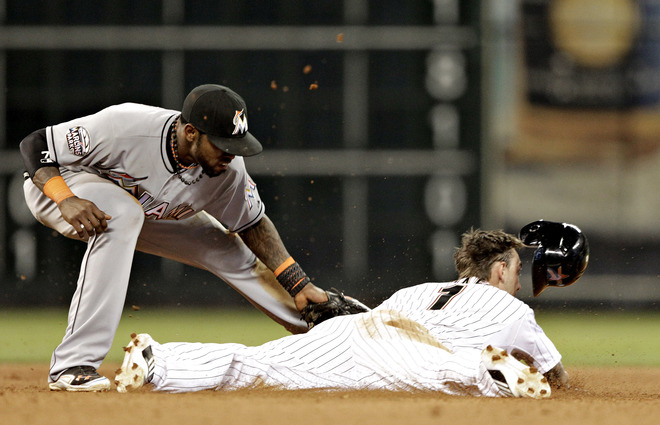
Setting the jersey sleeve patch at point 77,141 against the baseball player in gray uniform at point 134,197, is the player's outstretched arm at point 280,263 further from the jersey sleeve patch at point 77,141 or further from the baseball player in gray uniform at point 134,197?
the jersey sleeve patch at point 77,141

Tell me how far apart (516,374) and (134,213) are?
161cm

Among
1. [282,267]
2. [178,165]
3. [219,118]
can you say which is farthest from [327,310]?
[219,118]

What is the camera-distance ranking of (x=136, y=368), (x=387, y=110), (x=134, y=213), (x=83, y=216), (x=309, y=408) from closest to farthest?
(x=309, y=408), (x=136, y=368), (x=83, y=216), (x=134, y=213), (x=387, y=110)

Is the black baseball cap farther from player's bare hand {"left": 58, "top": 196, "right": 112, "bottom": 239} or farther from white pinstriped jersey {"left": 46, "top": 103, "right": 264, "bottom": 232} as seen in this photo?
player's bare hand {"left": 58, "top": 196, "right": 112, "bottom": 239}

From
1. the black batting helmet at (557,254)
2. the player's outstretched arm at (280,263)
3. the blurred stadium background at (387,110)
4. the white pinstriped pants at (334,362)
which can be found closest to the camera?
the white pinstriped pants at (334,362)

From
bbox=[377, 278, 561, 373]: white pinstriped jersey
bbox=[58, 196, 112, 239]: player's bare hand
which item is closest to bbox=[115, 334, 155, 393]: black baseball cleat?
bbox=[58, 196, 112, 239]: player's bare hand

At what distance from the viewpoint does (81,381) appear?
3719 mm

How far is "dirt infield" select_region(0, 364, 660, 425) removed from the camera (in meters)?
3.02

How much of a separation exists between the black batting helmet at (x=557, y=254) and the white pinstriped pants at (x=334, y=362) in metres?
0.80

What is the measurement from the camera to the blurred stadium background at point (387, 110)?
10.3m

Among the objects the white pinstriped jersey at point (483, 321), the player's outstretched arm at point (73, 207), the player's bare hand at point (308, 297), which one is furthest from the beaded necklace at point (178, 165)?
the white pinstriped jersey at point (483, 321)

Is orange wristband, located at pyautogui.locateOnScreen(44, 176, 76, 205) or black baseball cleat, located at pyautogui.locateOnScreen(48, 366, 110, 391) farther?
orange wristband, located at pyautogui.locateOnScreen(44, 176, 76, 205)

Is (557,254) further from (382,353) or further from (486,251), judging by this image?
(382,353)

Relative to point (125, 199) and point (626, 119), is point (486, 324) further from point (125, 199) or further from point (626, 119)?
point (626, 119)
